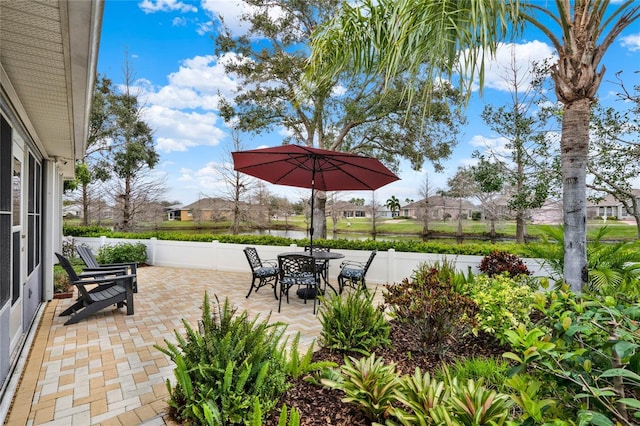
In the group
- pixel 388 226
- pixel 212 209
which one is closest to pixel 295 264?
pixel 212 209

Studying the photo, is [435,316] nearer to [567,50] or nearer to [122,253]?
[567,50]

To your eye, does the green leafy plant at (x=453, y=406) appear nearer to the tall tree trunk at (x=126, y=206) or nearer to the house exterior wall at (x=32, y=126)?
the house exterior wall at (x=32, y=126)

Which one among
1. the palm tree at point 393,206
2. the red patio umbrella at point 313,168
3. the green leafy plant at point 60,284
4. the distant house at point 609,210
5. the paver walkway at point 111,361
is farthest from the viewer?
the palm tree at point 393,206

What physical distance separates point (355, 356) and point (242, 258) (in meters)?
5.77

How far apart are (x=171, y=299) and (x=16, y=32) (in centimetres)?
466

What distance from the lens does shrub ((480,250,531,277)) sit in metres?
5.42

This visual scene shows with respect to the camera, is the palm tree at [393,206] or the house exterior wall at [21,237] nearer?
the house exterior wall at [21,237]

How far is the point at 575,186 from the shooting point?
3.47 meters

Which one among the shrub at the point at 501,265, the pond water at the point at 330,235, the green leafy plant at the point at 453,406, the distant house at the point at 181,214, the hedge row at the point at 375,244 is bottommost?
the pond water at the point at 330,235

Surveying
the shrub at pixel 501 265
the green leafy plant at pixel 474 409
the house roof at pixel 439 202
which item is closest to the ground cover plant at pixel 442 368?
the green leafy plant at pixel 474 409

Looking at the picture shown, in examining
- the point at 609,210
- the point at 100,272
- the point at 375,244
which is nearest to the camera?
the point at 100,272

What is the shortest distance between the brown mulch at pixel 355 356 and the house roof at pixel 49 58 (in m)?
2.62

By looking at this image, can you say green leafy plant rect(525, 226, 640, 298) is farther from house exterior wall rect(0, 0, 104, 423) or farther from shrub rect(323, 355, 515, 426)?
house exterior wall rect(0, 0, 104, 423)

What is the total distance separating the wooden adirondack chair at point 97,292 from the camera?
4.23 meters
